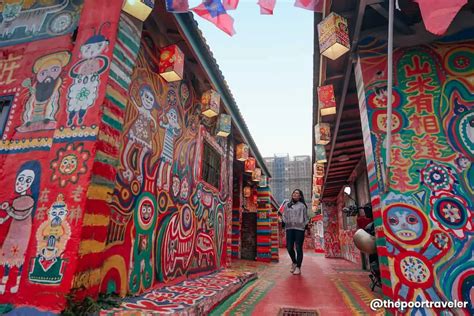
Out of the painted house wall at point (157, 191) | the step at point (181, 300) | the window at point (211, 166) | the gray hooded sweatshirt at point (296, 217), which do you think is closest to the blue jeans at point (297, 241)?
the gray hooded sweatshirt at point (296, 217)

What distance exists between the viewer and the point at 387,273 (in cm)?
237

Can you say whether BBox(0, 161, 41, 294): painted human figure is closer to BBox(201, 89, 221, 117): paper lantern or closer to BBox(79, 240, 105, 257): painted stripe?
BBox(79, 240, 105, 257): painted stripe

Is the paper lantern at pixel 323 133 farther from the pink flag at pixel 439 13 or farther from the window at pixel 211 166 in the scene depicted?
the pink flag at pixel 439 13

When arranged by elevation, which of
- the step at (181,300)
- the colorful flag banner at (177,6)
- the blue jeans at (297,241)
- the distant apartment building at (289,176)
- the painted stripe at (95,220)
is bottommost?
the step at (181,300)

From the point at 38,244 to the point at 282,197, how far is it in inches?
1523

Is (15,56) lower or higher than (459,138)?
higher

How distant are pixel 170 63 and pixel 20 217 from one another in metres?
2.51

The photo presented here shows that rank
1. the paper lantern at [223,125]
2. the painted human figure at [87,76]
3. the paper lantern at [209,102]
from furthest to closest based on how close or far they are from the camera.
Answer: the paper lantern at [223,125], the paper lantern at [209,102], the painted human figure at [87,76]

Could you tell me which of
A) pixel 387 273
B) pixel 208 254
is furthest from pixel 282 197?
pixel 387 273

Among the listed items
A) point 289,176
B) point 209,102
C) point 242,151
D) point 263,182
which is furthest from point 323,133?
point 289,176

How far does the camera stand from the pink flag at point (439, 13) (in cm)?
208

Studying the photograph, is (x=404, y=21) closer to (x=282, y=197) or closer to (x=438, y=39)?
(x=438, y=39)

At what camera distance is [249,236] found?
1139 cm

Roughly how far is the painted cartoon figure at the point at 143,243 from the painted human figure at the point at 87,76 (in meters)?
1.18
